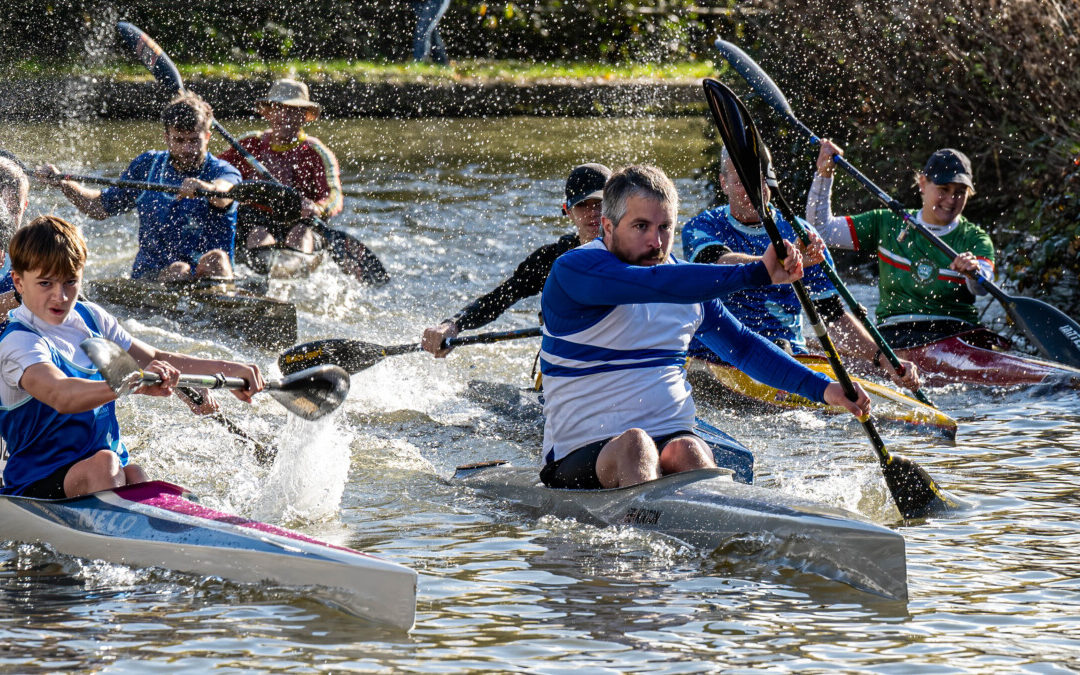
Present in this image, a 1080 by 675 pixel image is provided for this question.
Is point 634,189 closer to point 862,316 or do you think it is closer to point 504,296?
point 504,296

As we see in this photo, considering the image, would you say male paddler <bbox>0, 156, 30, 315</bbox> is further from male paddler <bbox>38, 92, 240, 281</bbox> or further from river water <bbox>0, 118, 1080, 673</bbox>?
male paddler <bbox>38, 92, 240, 281</bbox>

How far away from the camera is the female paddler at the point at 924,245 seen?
26.9 ft

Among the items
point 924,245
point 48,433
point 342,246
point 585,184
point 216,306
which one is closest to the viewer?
point 48,433

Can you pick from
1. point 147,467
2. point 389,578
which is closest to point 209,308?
point 147,467

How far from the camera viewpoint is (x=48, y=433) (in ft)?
15.5

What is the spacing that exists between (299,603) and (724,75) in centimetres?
1018

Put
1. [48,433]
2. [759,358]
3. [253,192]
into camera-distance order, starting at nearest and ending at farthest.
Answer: [48,433] → [759,358] → [253,192]

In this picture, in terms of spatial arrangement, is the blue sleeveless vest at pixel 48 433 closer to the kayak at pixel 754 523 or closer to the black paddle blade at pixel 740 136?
the kayak at pixel 754 523

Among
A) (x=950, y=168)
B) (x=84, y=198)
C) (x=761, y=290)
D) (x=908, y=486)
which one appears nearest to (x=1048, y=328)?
(x=950, y=168)

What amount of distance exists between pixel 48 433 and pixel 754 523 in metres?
2.37

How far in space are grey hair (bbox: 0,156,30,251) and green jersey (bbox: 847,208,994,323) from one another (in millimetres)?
4734

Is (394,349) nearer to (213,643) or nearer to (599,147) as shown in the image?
(213,643)

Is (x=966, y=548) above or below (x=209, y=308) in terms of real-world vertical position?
below

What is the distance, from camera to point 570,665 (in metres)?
3.88
